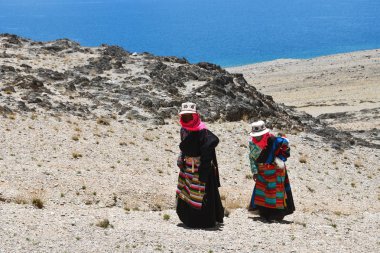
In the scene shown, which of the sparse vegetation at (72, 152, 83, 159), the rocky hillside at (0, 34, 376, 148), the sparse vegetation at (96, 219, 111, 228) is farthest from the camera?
the rocky hillside at (0, 34, 376, 148)

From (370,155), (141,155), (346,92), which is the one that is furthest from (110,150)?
(346,92)

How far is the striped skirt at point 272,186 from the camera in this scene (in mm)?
10461

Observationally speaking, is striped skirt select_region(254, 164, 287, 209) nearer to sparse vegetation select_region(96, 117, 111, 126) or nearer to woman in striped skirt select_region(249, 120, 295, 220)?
woman in striped skirt select_region(249, 120, 295, 220)

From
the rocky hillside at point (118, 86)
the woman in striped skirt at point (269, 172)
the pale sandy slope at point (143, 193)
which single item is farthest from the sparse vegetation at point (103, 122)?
the woman in striped skirt at point (269, 172)

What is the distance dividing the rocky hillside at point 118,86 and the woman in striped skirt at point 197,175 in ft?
34.2

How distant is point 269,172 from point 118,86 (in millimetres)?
14458

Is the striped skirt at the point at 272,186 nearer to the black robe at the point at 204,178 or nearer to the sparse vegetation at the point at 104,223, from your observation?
the black robe at the point at 204,178

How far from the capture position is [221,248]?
868cm

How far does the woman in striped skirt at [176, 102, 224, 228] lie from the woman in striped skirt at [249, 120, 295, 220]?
1.03 metres

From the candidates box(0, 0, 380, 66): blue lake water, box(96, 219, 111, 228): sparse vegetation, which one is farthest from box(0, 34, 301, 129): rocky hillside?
box(0, 0, 380, 66): blue lake water

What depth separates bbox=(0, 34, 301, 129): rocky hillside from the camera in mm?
21016

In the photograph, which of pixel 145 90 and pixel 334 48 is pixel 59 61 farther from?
pixel 334 48

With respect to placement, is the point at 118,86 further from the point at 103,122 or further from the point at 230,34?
the point at 230,34

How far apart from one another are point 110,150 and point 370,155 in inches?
408
